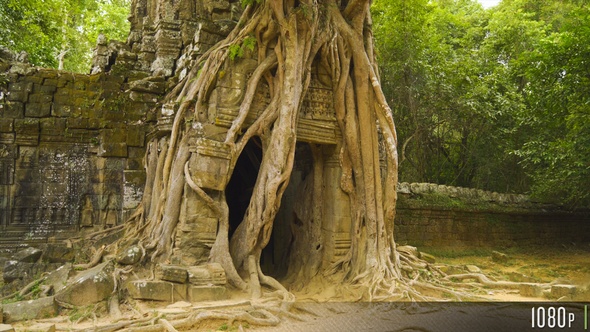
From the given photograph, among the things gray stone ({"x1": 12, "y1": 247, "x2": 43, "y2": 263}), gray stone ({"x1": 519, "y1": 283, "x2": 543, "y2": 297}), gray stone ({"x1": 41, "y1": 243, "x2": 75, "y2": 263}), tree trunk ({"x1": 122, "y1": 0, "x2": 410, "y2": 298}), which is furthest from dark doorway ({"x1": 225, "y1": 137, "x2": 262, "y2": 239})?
gray stone ({"x1": 519, "y1": 283, "x2": 543, "y2": 297})

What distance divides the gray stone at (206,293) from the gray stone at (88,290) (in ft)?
2.76

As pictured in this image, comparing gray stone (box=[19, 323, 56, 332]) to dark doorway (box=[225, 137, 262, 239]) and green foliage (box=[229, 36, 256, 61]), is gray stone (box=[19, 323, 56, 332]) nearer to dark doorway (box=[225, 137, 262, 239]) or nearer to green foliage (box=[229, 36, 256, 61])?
green foliage (box=[229, 36, 256, 61])

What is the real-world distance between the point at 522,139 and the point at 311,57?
8221 millimetres

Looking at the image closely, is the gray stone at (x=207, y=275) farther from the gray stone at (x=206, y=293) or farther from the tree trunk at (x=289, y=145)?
the tree trunk at (x=289, y=145)

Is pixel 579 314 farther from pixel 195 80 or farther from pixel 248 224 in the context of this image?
pixel 195 80

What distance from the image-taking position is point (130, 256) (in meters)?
5.49

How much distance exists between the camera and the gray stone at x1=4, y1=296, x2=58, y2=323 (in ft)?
15.0

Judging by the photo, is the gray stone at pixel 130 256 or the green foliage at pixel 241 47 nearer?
the gray stone at pixel 130 256

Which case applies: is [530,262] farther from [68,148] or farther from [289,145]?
[68,148]

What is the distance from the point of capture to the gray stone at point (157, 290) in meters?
5.05

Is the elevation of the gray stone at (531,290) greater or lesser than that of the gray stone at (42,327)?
greater

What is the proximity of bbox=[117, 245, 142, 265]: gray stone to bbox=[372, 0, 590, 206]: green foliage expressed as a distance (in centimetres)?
786

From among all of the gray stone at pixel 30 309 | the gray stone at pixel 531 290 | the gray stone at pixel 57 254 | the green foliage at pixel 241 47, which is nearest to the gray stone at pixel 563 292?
the gray stone at pixel 531 290

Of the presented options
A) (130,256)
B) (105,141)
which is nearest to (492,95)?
(105,141)
